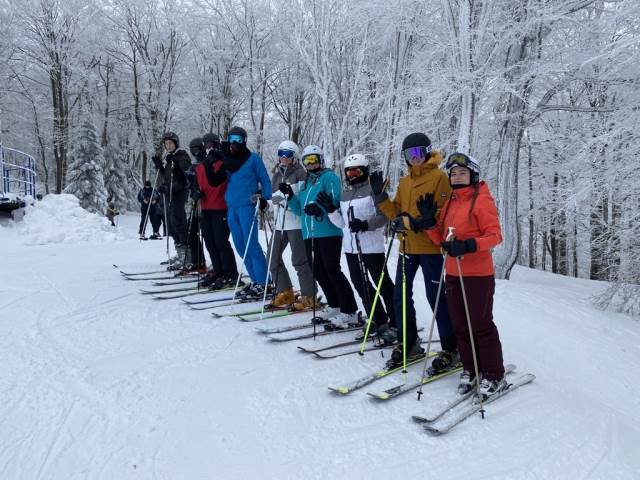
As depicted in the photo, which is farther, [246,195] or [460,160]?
[246,195]

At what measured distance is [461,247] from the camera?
3436 mm

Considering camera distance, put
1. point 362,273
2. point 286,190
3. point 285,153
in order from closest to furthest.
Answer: point 362,273 < point 286,190 < point 285,153

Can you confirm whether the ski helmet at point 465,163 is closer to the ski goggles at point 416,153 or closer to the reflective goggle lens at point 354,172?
the ski goggles at point 416,153

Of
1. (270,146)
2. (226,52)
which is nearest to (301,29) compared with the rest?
(226,52)

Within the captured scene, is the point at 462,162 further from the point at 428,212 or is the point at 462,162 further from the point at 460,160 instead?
the point at 428,212

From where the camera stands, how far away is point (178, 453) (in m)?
2.92

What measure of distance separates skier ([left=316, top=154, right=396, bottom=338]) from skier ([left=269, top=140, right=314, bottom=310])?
1020 millimetres

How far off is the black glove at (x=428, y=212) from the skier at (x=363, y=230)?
70 cm

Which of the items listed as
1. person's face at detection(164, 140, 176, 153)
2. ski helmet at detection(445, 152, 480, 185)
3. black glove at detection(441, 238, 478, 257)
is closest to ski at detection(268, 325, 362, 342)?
black glove at detection(441, 238, 478, 257)

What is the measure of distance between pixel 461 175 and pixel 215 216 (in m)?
4.04

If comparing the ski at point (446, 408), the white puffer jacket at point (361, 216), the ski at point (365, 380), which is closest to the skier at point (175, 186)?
the white puffer jacket at point (361, 216)

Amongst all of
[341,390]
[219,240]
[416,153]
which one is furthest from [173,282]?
[416,153]

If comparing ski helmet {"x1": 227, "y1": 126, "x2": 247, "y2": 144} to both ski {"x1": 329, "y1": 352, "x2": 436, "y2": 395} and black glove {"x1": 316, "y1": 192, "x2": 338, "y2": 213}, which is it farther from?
ski {"x1": 329, "y1": 352, "x2": 436, "y2": 395}

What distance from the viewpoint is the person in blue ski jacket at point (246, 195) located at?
6.26 m
